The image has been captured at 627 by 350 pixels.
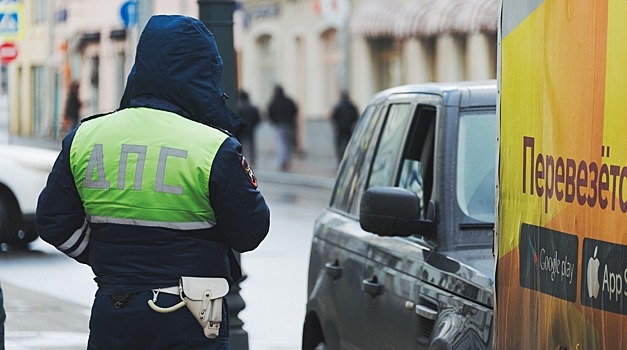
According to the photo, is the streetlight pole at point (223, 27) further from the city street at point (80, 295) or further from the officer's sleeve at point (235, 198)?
the officer's sleeve at point (235, 198)

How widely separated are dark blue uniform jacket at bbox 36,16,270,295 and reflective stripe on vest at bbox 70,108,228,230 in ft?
0.09

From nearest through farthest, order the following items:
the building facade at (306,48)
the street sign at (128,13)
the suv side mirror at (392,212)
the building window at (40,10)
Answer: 1. the suv side mirror at (392,212)
2. the street sign at (128,13)
3. the building facade at (306,48)
4. the building window at (40,10)

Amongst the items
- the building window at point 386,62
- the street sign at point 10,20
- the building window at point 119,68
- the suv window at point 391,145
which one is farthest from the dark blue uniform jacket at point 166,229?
the building window at point 119,68

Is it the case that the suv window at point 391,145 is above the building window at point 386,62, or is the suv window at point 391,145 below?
below

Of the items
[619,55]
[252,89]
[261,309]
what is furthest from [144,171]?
[252,89]

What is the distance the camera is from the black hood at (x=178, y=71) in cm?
486

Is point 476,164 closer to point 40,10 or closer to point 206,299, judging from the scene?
point 206,299

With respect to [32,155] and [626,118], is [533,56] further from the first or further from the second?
[32,155]

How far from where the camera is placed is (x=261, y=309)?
13.1 meters

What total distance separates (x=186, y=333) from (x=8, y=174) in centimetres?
1288

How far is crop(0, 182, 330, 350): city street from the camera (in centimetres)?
1123

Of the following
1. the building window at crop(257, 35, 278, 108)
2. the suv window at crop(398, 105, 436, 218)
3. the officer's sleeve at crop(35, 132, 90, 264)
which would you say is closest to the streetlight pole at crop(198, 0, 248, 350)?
the suv window at crop(398, 105, 436, 218)

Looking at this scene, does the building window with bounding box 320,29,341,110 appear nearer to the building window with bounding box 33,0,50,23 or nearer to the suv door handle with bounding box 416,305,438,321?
the building window with bounding box 33,0,50,23

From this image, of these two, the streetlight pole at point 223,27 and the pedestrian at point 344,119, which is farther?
the pedestrian at point 344,119
